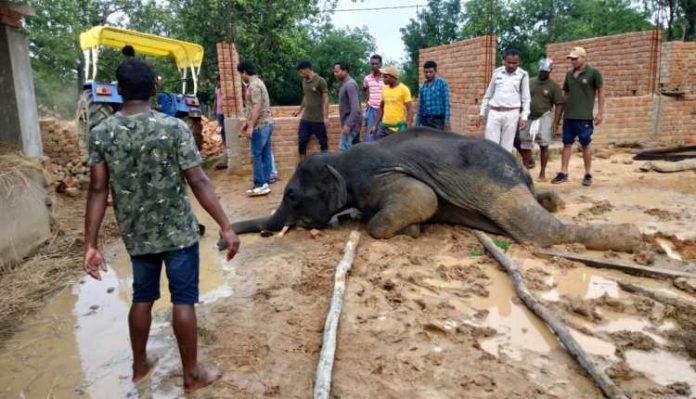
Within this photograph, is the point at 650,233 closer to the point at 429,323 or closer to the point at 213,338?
the point at 429,323

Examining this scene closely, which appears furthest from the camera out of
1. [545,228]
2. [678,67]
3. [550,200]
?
[678,67]

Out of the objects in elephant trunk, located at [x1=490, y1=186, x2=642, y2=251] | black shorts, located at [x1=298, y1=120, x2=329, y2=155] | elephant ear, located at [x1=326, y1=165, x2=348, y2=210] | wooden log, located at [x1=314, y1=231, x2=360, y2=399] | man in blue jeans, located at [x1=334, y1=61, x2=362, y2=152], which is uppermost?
man in blue jeans, located at [x1=334, y1=61, x2=362, y2=152]

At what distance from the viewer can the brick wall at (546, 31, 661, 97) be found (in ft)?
41.2

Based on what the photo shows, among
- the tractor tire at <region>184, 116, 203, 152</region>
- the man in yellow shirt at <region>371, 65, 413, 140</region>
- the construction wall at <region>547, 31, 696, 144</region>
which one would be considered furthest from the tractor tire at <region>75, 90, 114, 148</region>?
the construction wall at <region>547, 31, 696, 144</region>

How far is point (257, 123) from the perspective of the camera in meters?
8.34

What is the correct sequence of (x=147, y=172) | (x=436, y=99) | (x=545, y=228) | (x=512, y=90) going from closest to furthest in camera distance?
(x=147, y=172)
(x=545, y=228)
(x=512, y=90)
(x=436, y=99)

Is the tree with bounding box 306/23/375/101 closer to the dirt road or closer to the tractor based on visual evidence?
the tractor

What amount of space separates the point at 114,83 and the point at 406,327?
365 inches

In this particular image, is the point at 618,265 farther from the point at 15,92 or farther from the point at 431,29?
the point at 431,29

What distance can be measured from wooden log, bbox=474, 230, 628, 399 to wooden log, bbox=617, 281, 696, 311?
0.85 meters

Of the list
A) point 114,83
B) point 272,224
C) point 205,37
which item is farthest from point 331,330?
point 205,37

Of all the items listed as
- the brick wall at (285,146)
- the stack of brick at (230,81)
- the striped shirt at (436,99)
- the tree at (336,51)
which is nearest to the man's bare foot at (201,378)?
the striped shirt at (436,99)

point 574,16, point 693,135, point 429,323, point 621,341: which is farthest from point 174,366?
point 574,16

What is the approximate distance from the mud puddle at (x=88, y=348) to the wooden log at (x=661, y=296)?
3292 mm
